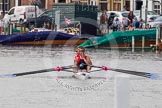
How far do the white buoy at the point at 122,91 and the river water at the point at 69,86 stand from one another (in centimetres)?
853

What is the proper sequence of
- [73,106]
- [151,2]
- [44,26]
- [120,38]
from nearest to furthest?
[73,106]
[120,38]
[44,26]
[151,2]

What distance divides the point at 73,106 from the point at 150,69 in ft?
41.0

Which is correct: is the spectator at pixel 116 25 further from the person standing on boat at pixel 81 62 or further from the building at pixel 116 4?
the person standing on boat at pixel 81 62

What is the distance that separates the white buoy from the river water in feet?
28.0

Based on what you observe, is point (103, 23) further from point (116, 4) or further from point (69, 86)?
point (69, 86)

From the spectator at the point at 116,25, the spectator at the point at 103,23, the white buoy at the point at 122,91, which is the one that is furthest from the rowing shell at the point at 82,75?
the spectator at the point at 116,25

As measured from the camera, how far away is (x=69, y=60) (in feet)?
123

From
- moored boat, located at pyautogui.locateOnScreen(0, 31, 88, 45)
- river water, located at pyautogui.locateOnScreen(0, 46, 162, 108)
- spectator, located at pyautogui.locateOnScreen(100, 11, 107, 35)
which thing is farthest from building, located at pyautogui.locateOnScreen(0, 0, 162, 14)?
river water, located at pyautogui.locateOnScreen(0, 46, 162, 108)

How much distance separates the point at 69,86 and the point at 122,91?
16.8 m

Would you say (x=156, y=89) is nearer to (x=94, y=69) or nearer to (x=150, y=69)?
(x=94, y=69)

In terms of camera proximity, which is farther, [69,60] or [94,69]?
[69,60]

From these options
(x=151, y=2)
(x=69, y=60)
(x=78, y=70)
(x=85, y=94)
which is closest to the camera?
(x=85, y=94)

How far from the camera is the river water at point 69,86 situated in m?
20.9

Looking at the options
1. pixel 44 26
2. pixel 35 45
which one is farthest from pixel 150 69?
pixel 44 26
